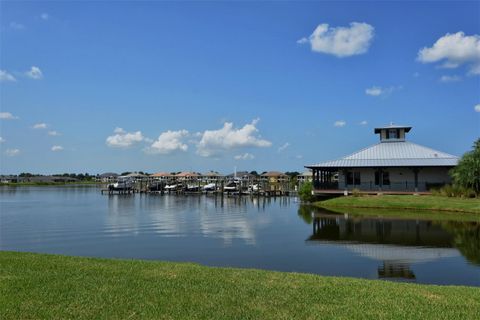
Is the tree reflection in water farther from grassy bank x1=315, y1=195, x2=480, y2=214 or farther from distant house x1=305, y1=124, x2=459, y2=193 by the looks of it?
distant house x1=305, y1=124, x2=459, y2=193

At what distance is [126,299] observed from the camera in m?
8.34

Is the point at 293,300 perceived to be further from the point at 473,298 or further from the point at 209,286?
the point at 473,298

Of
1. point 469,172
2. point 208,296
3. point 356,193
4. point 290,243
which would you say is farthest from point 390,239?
point 356,193

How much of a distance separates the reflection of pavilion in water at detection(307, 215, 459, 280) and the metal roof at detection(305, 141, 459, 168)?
50.4ft

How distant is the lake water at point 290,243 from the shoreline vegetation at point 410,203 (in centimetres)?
711

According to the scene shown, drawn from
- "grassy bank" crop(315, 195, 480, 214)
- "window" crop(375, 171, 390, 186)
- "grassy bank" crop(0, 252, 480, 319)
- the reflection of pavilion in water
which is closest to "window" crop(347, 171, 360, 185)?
"window" crop(375, 171, 390, 186)

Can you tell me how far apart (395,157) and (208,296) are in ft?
137

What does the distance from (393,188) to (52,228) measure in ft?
107

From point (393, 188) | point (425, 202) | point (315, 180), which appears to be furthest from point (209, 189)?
point (425, 202)

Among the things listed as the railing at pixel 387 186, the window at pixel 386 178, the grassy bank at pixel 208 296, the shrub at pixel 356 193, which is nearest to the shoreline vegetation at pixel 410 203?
the shrub at pixel 356 193

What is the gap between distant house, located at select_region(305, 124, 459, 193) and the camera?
143 feet

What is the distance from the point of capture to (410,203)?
36.7 meters

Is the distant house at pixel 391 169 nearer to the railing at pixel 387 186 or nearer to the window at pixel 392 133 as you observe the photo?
the railing at pixel 387 186

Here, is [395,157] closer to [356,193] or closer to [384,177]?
[384,177]
